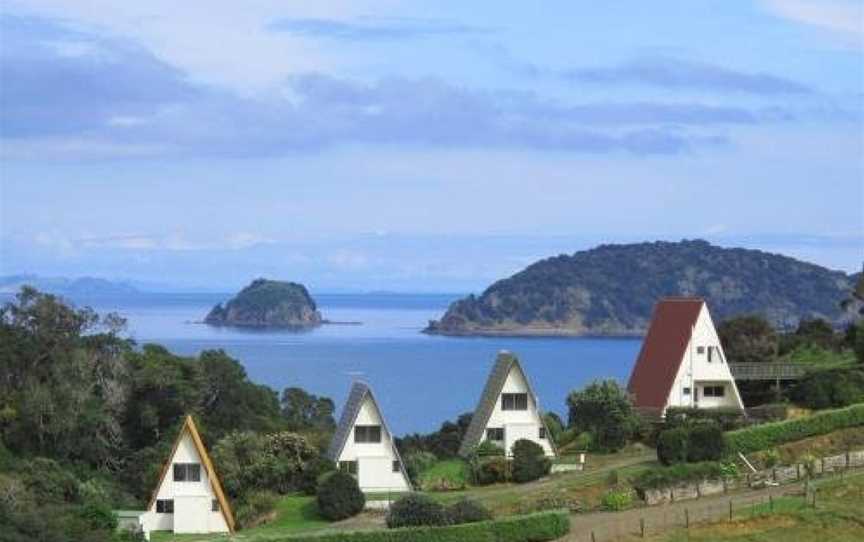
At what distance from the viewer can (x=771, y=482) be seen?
60594mm

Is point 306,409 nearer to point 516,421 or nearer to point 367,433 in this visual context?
point 516,421

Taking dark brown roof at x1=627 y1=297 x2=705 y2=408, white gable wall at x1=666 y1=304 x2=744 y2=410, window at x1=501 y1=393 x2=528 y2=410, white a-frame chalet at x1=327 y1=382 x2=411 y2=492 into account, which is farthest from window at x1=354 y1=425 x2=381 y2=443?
white gable wall at x1=666 y1=304 x2=744 y2=410

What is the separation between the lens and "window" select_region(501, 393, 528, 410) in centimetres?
6900

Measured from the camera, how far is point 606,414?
70.4 m

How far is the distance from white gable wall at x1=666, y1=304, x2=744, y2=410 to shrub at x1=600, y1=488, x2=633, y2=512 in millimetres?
18580

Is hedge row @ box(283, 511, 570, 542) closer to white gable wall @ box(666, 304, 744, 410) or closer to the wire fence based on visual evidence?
the wire fence

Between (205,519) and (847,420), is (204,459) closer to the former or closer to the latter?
(205,519)

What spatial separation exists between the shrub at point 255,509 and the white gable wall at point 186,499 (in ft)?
2.49

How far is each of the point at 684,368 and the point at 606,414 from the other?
7.49m

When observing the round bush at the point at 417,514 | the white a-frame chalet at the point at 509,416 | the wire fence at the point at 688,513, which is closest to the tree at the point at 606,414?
the white a-frame chalet at the point at 509,416

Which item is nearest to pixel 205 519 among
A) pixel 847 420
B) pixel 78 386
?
pixel 78 386

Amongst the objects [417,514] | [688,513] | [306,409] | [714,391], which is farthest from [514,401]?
[306,409]

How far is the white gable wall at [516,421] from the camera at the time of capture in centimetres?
6844

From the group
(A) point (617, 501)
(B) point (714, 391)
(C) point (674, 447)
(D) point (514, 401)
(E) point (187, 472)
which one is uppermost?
(B) point (714, 391)
